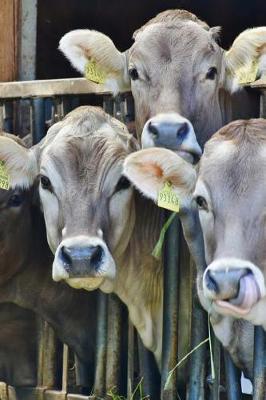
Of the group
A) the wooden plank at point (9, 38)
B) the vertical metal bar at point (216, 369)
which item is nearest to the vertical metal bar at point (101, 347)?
the vertical metal bar at point (216, 369)

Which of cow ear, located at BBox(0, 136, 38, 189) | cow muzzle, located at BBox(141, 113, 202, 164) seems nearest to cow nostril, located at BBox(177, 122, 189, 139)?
cow muzzle, located at BBox(141, 113, 202, 164)

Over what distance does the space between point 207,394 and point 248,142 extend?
1.65 m

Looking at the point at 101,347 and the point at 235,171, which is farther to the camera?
the point at 101,347

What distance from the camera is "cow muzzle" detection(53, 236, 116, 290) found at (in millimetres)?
5879

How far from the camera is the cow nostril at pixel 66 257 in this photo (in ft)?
19.4

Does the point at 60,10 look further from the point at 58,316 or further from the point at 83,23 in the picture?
the point at 58,316

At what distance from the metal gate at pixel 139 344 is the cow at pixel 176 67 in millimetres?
262

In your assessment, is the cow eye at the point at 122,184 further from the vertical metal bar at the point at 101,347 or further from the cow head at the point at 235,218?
the vertical metal bar at the point at 101,347

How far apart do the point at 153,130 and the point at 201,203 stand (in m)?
0.74

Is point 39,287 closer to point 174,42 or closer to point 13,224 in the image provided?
point 13,224

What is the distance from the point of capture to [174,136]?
6227 mm

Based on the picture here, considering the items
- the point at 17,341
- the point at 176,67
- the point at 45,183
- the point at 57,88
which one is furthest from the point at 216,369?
the point at 57,88

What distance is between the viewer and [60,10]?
11.1m

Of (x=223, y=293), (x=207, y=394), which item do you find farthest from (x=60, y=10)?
(x=223, y=293)
